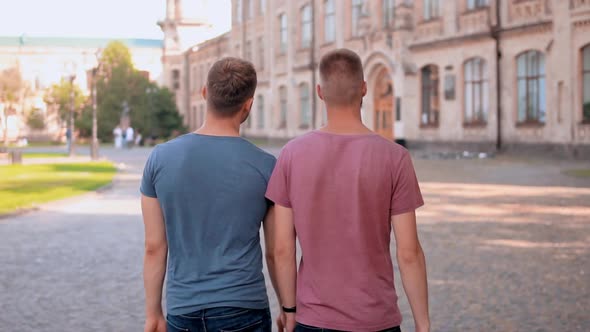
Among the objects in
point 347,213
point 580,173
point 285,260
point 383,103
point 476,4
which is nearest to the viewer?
point 347,213

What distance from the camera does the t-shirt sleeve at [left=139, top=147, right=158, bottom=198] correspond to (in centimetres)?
360

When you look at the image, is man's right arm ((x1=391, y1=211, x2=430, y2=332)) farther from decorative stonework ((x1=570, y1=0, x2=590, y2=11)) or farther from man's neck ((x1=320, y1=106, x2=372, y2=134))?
decorative stonework ((x1=570, y1=0, x2=590, y2=11))

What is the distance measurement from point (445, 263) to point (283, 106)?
145 ft

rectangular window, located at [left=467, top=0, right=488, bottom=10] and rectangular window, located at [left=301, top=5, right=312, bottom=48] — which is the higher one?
rectangular window, located at [left=301, top=5, right=312, bottom=48]

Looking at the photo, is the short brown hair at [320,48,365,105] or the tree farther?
the tree

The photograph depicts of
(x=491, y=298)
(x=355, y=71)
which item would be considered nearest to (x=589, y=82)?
(x=491, y=298)

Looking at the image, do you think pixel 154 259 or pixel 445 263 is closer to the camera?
pixel 154 259

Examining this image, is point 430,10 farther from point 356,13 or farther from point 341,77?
point 341,77

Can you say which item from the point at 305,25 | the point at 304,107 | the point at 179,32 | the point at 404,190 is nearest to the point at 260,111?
the point at 304,107

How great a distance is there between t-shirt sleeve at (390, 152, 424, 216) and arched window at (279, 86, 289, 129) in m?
49.3

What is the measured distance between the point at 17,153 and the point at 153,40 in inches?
3026

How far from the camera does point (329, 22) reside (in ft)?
153

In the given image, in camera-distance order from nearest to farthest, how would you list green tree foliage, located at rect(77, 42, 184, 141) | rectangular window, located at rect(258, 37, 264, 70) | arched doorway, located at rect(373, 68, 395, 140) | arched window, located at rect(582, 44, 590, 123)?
arched window, located at rect(582, 44, 590, 123) < arched doorway, located at rect(373, 68, 395, 140) < rectangular window, located at rect(258, 37, 264, 70) < green tree foliage, located at rect(77, 42, 184, 141)

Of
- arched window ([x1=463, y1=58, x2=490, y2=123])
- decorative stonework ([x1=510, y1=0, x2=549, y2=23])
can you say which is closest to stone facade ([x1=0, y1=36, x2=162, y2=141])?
arched window ([x1=463, y1=58, x2=490, y2=123])
